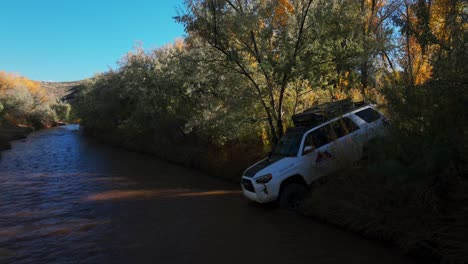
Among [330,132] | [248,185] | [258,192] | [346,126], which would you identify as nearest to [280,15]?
[346,126]

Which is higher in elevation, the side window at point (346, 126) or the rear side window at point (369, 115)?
the rear side window at point (369, 115)

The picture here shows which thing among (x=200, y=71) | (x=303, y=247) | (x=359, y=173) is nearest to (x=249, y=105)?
(x=200, y=71)

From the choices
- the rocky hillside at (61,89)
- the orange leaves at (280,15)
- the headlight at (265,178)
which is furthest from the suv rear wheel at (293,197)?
the rocky hillside at (61,89)

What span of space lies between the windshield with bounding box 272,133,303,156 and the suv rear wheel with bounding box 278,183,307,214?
0.85 meters

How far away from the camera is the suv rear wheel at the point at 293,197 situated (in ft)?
26.3

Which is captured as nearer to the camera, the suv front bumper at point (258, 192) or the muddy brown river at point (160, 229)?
the muddy brown river at point (160, 229)

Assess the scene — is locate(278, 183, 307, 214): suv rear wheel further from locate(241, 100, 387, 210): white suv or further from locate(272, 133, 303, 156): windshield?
locate(272, 133, 303, 156): windshield

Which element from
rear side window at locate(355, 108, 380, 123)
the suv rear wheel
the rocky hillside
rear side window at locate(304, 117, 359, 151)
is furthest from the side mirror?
the rocky hillside

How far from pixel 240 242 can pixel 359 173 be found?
3108mm

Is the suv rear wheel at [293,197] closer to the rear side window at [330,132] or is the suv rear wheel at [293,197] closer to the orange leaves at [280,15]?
the rear side window at [330,132]

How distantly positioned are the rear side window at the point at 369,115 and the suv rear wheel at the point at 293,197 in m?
2.56

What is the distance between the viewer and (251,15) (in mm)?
10961

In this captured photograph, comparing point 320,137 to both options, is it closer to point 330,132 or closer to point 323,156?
point 330,132

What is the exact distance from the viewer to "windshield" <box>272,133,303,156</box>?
→ 8.34 meters
